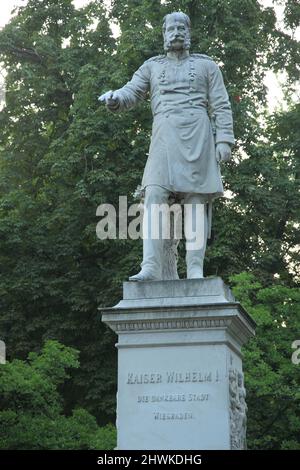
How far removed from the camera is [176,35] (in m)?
10.2

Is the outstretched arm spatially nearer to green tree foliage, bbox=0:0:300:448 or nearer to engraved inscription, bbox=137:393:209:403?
engraved inscription, bbox=137:393:209:403

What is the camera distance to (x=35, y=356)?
19.0 meters

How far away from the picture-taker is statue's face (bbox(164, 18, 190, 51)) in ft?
33.4

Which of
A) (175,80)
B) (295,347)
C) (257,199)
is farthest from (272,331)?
(175,80)

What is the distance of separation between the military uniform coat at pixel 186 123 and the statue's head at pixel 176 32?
151mm

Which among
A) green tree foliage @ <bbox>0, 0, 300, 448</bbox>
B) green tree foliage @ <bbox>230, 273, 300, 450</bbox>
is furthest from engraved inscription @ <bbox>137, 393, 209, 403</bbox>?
green tree foliage @ <bbox>0, 0, 300, 448</bbox>

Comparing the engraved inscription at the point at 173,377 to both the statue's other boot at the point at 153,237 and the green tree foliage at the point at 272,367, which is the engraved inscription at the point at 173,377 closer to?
the statue's other boot at the point at 153,237

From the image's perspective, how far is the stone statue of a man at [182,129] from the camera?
9.84 metres

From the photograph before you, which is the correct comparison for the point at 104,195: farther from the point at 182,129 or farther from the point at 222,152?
the point at 222,152

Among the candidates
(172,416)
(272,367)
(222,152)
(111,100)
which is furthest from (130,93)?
(272,367)

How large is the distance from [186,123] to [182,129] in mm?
76

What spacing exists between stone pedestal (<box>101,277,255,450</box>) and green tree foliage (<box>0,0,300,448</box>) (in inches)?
407

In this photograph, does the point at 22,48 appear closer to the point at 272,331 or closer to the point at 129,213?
the point at 129,213

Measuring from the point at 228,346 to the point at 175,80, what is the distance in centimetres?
283
